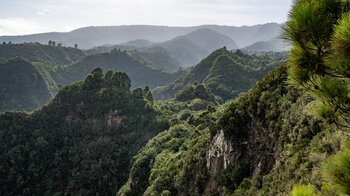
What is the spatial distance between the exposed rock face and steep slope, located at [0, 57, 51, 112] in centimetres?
14942

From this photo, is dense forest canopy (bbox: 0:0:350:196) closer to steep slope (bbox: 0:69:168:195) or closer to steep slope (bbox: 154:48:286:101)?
steep slope (bbox: 0:69:168:195)

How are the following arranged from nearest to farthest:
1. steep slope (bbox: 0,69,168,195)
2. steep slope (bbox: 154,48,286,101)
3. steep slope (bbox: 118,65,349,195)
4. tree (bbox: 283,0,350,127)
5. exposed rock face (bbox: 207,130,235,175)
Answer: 1. tree (bbox: 283,0,350,127)
2. steep slope (bbox: 118,65,349,195)
3. exposed rock face (bbox: 207,130,235,175)
4. steep slope (bbox: 0,69,168,195)
5. steep slope (bbox: 154,48,286,101)

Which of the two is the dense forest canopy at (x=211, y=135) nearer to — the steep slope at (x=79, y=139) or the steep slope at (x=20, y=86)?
the steep slope at (x=79, y=139)

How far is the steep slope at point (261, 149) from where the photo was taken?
50.2 ft

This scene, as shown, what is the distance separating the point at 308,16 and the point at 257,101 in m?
→ 22.6

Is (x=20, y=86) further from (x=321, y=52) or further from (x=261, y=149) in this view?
(x=321, y=52)

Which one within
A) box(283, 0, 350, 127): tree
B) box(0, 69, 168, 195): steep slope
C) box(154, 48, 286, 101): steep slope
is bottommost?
box(0, 69, 168, 195): steep slope

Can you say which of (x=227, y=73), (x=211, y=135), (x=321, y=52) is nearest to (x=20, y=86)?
(x=227, y=73)

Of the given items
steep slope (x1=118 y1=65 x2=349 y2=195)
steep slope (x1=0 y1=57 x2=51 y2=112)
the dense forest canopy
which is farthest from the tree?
steep slope (x1=0 y1=57 x2=51 y2=112)

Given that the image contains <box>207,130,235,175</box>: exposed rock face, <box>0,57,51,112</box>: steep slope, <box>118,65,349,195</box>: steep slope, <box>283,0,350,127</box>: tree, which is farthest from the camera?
<box>0,57,51,112</box>: steep slope

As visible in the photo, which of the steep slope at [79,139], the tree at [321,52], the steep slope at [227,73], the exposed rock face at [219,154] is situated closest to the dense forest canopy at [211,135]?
the tree at [321,52]

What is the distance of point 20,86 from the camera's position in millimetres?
147625

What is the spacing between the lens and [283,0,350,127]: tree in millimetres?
4617

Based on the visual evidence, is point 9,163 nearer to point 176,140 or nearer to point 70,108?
point 70,108
